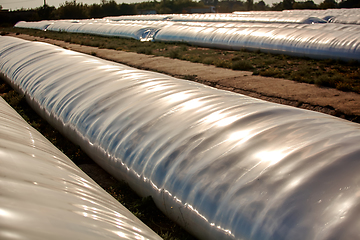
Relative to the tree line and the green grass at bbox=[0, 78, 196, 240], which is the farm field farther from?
the tree line

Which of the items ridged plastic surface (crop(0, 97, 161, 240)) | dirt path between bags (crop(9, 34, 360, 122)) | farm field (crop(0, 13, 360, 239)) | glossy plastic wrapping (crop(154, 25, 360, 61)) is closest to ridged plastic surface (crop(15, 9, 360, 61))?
glossy plastic wrapping (crop(154, 25, 360, 61))

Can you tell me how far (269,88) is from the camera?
8.19 m

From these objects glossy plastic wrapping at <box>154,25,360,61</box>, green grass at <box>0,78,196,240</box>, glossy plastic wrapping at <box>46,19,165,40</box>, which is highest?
glossy plastic wrapping at <box>46,19,165,40</box>

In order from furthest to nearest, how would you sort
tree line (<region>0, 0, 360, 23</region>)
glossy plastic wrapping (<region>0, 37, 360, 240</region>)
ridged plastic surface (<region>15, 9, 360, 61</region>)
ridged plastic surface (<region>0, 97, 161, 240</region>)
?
tree line (<region>0, 0, 360, 23</region>) < ridged plastic surface (<region>15, 9, 360, 61</region>) < glossy plastic wrapping (<region>0, 37, 360, 240</region>) < ridged plastic surface (<region>0, 97, 161, 240</region>)

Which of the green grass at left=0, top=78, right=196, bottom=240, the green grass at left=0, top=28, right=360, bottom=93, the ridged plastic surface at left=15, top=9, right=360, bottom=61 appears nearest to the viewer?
the green grass at left=0, top=78, right=196, bottom=240

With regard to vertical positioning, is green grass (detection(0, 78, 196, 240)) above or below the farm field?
below

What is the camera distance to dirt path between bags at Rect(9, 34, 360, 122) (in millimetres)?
6679

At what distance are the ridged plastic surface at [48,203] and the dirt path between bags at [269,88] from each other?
5.57 meters

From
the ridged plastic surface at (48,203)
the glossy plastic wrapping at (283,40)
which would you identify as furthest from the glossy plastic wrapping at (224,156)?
the glossy plastic wrapping at (283,40)

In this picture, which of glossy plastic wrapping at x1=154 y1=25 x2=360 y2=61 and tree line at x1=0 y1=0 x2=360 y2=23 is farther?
tree line at x1=0 y1=0 x2=360 y2=23

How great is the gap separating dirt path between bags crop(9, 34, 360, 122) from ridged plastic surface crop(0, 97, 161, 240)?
18.3ft

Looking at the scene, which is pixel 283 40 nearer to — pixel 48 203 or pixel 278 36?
pixel 278 36

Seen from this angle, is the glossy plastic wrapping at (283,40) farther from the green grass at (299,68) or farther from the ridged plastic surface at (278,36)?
the green grass at (299,68)

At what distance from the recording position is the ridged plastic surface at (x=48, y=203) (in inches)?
63.5
